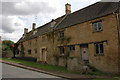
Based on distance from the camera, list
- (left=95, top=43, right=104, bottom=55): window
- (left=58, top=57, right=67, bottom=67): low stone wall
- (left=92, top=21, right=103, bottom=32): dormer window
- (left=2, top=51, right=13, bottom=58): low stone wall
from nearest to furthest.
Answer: (left=95, top=43, right=104, bottom=55): window
(left=92, top=21, right=103, bottom=32): dormer window
(left=58, top=57, right=67, bottom=67): low stone wall
(left=2, top=51, right=13, bottom=58): low stone wall

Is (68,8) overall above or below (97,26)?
above

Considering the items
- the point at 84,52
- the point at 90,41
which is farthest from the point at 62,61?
the point at 90,41

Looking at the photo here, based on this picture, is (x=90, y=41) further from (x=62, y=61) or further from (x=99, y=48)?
(x=62, y=61)

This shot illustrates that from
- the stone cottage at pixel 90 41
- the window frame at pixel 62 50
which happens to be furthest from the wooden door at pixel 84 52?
the window frame at pixel 62 50

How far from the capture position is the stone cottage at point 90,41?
15.0 metres

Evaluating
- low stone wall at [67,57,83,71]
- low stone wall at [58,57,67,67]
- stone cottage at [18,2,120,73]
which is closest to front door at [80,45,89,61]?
stone cottage at [18,2,120,73]

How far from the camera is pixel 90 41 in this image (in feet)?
57.5

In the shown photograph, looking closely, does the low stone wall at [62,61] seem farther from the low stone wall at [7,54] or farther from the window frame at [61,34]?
the low stone wall at [7,54]

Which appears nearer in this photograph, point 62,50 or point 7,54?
point 62,50

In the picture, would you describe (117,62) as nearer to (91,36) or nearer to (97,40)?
(97,40)

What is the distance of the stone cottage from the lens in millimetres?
15027

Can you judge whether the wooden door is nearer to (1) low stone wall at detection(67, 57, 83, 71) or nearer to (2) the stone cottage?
(2) the stone cottage

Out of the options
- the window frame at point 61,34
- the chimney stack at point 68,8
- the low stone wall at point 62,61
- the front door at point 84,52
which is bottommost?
the low stone wall at point 62,61

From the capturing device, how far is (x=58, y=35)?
23.2 metres
